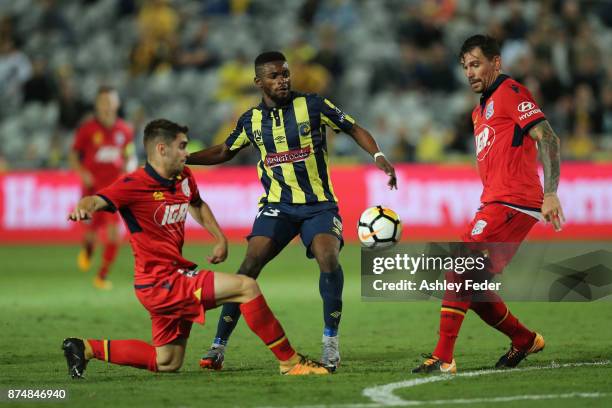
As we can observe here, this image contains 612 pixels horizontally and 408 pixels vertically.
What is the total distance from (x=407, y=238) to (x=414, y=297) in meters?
5.10

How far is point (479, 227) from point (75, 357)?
9.34 feet

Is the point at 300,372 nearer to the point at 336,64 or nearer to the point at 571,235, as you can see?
the point at 571,235

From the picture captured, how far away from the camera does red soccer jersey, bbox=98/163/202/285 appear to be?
715cm

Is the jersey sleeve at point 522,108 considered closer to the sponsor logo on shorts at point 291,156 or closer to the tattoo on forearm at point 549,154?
the tattoo on forearm at point 549,154

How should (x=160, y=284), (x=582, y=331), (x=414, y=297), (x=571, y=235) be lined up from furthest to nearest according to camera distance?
1. (x=571, y=235)
2. (x=414, y=297)
3. (x=582, y=331)
4. (x=160, y=284)

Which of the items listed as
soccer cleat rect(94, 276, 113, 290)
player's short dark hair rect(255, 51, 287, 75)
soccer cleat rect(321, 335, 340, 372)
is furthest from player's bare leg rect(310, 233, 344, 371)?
soccer cleat rect(94, 276, 113, 290)

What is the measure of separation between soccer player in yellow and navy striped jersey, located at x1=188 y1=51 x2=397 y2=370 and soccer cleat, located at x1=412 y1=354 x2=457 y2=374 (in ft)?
3.07

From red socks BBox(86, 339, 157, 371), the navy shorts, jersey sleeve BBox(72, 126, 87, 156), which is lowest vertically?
red socks BBox(86, 339, 157, 371)

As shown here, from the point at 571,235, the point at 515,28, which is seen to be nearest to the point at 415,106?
the point at 515,28

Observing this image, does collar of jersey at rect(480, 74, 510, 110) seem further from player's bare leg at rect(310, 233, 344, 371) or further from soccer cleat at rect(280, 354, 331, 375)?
soccer cleat at rect(280, 354, 331, 375)

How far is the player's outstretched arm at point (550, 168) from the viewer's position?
22.6 ft

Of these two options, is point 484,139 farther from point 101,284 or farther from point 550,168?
point 101,284

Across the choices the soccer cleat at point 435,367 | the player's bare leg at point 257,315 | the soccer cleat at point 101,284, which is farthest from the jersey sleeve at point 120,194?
the soccer cleat at point 101,284

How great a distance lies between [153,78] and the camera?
20.6m
